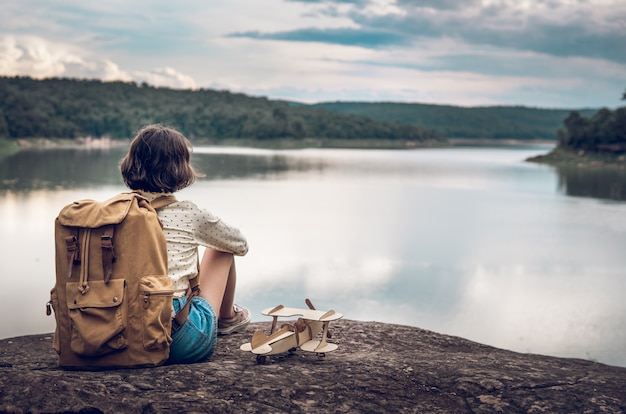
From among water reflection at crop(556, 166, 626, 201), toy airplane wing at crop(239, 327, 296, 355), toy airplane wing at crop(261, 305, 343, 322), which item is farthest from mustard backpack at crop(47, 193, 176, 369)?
water reflection at crop(556, 166, 626, 201)

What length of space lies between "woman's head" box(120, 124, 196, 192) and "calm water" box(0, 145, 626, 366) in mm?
3688

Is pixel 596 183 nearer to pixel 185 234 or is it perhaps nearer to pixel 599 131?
pixel 599 131

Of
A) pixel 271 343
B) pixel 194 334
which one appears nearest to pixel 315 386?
pixel 271 343

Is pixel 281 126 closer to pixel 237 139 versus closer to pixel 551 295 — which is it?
pixel 237 139

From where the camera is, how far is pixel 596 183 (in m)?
30.7

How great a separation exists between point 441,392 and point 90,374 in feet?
4.52

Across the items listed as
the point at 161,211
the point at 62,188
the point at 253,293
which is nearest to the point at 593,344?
the point at 253,293

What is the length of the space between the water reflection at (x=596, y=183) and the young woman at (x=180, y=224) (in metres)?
22.5

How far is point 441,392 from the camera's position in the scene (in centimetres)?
290

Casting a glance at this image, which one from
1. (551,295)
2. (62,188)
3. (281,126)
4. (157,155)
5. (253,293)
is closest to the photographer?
(157,155)

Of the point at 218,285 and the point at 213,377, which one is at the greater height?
the point at 218,285

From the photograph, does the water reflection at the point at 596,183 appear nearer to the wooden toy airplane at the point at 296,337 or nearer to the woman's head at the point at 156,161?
the wooden toy airplane at the point at 296,337

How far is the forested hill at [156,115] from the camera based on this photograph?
7094 cm

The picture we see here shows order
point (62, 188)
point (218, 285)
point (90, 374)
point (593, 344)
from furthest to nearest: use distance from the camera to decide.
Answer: point (62, 188), point (593, 344), point (218, 285), point (90, 374)
